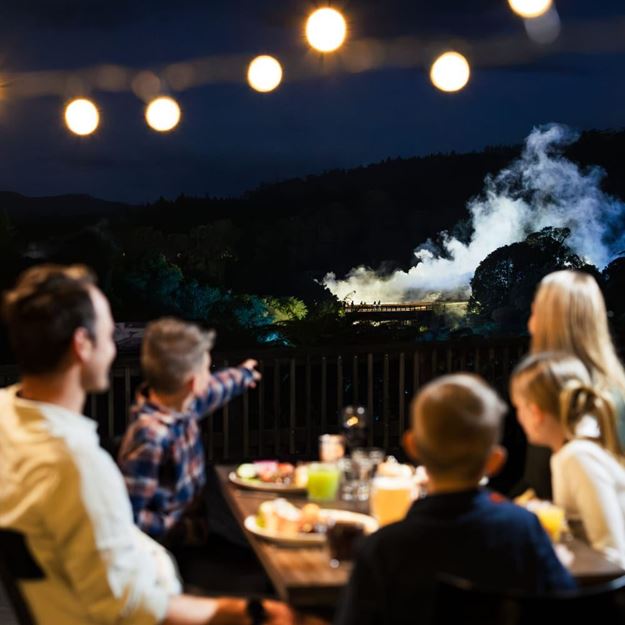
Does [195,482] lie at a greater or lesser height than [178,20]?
lesser

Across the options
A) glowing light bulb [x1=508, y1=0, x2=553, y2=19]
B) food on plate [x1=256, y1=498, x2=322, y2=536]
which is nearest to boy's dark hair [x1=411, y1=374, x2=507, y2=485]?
food on plate [x1=256, y1=498, x2=322, y2=536]

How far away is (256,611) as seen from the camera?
2.39 meters

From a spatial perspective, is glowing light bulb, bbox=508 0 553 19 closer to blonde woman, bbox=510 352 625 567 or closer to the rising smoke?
blonde woman, bbox=510 352 625 567

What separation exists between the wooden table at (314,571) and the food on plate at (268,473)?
1.81ft

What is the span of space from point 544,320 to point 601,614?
6.26 ft

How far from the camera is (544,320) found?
3684mm

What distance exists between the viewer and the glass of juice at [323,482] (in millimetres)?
3205

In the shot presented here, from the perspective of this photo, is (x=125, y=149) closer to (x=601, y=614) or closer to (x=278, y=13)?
(x=278, y=13)

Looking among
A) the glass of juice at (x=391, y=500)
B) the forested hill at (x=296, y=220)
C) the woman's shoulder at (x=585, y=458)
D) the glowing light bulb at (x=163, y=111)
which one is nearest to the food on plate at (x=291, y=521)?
the glass of juice at (x=391, y=500)

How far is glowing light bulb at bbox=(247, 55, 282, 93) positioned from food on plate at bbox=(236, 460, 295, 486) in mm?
2170

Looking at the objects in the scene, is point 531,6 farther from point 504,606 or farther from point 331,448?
point 504,606

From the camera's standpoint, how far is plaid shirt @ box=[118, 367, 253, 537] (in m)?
3.21

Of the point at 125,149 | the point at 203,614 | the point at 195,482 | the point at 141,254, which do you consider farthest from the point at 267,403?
the point at 203,614

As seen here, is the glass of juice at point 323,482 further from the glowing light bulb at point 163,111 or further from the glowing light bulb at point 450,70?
the glowing light bulb at point 163,111
